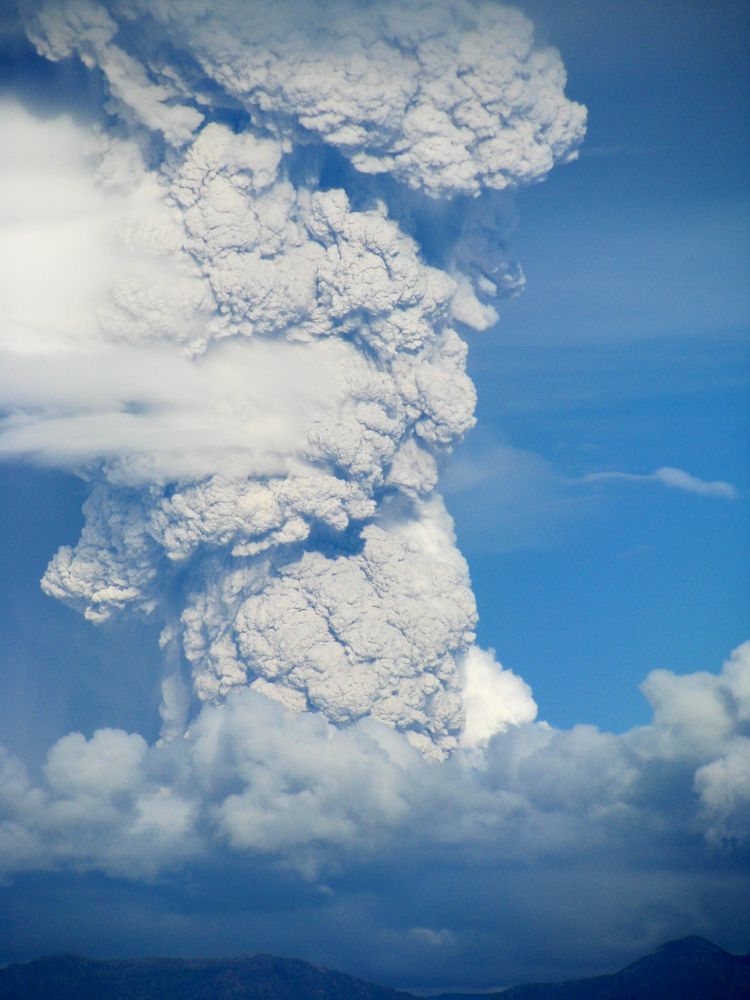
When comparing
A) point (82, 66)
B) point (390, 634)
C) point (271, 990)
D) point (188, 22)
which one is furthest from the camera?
point (271, 990)

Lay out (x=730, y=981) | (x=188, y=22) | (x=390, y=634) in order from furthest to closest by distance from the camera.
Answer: (x=730, y=981) < (x=390, y=634) < (x=188, y=22)

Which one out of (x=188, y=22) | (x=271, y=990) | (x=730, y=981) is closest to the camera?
(x=188, y=22)

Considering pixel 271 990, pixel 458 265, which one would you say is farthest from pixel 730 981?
pixel 458 265

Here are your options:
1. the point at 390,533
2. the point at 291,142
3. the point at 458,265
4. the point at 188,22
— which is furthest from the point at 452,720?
the point at 188,22

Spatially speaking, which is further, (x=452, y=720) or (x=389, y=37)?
(x=452, y=720)

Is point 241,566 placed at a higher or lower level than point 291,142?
lower

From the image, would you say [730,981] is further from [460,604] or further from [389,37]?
[389,37]

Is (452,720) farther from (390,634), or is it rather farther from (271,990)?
(271,990)

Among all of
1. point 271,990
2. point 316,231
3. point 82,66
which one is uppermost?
point 82,66

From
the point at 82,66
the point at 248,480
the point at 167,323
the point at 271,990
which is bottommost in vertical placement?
the point at 271,990
